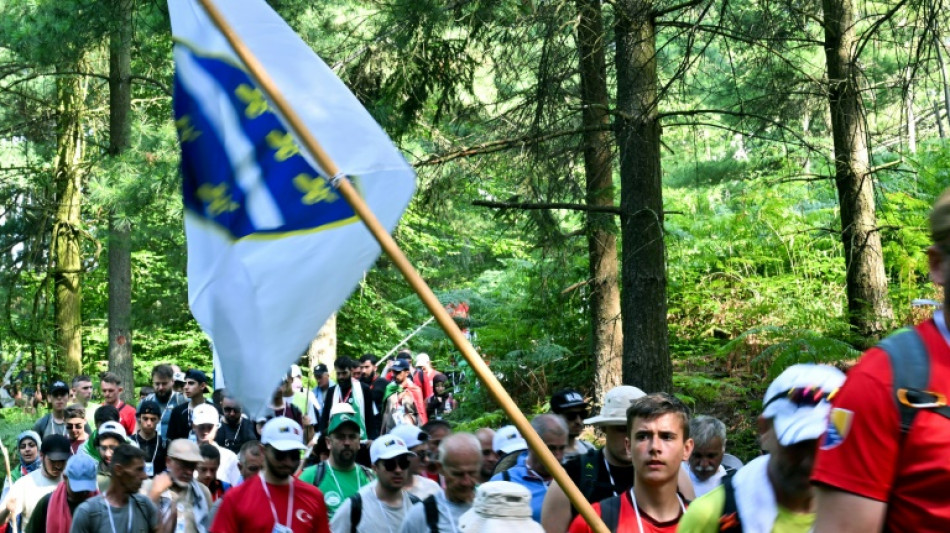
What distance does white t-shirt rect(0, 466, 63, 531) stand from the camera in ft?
34.0

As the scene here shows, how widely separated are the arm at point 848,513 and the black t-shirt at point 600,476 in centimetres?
379

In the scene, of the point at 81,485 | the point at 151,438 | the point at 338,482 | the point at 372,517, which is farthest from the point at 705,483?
the point at 151,438

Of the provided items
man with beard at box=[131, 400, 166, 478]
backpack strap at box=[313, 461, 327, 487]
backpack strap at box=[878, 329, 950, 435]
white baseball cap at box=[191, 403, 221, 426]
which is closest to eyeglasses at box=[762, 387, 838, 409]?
backpack strap at box=[878, 329, 950, 435]

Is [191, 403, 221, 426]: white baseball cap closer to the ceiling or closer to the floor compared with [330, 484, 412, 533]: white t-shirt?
closer to the ceiling

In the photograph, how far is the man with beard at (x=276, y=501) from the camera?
7531mm

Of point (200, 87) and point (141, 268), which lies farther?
point (141, 268)

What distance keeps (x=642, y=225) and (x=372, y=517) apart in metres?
5.07

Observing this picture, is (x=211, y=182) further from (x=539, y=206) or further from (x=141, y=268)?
(x=141, y=268)

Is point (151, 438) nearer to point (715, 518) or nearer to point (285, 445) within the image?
A: point (285, 445)

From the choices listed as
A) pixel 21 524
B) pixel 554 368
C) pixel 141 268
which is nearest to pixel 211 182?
pixel 21 524

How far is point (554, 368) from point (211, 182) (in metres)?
11.4

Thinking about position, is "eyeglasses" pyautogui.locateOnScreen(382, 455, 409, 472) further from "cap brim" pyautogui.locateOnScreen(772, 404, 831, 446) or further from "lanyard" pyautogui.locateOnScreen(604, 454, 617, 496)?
"cap brim" pyautogui.locateOnScreen(772, 404, 831, 446)

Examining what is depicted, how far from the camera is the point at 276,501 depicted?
7648 millimetres

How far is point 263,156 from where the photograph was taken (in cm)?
517
